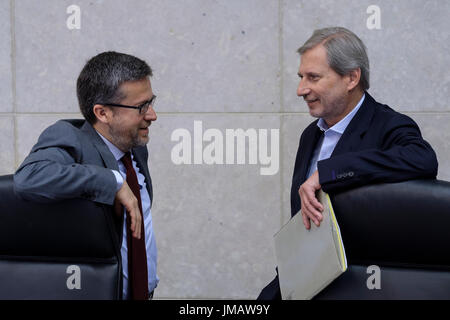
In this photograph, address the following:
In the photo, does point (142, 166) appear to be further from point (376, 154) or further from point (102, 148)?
point (376, 154)

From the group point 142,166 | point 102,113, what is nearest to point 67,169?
point 102,113

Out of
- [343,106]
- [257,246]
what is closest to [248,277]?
[257,246]

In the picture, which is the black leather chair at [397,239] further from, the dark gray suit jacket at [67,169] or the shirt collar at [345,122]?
the dark gray suit jacket at [67,169]

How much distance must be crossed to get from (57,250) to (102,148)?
1.51 ft

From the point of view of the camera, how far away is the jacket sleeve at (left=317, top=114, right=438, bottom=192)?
2.02m

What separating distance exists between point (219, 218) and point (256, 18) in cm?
151

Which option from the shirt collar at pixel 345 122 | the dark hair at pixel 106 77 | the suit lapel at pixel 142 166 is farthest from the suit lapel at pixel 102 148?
the shirt collar at pixel 345 122

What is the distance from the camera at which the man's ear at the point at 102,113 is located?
250 cm

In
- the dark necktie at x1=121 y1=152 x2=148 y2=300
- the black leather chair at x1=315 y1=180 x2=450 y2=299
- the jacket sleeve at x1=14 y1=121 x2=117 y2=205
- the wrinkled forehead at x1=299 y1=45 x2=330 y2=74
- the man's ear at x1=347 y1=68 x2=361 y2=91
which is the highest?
the wrinkled forehead at x1=299 y1=45 x2=330 y2=74

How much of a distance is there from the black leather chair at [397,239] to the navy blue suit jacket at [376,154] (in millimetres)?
81

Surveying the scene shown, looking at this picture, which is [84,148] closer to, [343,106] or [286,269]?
[286,269]

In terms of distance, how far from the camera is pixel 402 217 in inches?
75.2

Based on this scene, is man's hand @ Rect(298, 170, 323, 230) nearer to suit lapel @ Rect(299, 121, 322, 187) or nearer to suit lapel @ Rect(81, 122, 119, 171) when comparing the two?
suit lapel @ Rect(299, 121, 322, 187)

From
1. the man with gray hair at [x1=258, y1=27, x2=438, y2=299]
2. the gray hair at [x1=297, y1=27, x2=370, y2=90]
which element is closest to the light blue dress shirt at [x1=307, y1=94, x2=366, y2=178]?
the man with gray hair at [x1=258, y1=27, x2=438, y2=299]
